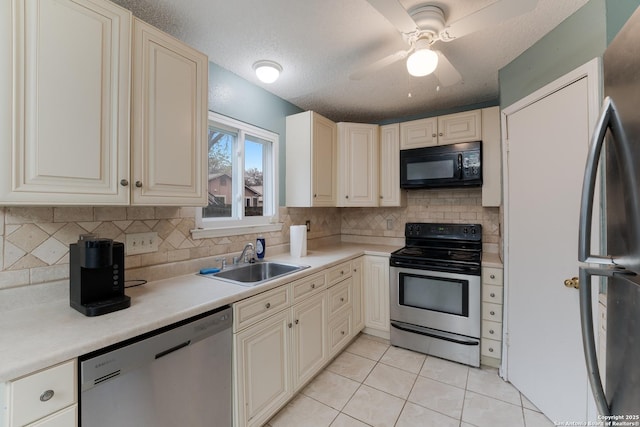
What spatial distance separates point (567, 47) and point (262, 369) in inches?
101

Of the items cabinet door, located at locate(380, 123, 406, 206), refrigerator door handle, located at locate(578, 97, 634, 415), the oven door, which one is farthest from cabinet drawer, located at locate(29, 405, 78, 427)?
cabinet door, located at locate(380, 123, 406, 206)

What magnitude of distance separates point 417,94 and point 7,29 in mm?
2639

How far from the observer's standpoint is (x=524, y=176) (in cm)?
185

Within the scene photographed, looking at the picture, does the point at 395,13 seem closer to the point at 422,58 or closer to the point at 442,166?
→ the point at 422,58

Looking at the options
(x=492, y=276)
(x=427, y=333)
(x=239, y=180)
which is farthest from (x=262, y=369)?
(x=492, y=276)

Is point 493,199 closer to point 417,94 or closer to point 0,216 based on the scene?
point 417,94

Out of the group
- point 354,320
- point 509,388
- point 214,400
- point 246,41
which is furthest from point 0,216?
point 509,388

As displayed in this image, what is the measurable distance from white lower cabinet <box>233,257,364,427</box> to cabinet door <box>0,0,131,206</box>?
2.94 ft

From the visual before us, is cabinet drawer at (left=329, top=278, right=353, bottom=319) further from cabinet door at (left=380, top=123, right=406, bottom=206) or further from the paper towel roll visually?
cabinet door at (left=380, top=123, right=406, bottom=206)

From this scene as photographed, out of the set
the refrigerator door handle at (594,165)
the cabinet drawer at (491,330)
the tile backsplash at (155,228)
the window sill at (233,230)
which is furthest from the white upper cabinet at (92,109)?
the cabinet drawer at (491,330)

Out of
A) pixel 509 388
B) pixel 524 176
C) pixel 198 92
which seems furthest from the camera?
pixel 509 388

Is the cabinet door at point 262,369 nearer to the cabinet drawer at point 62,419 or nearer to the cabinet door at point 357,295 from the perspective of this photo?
the cabinet drawer at point 62,419

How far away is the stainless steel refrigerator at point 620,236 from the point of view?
57 centimetres

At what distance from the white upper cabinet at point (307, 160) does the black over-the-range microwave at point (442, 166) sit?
876mm
